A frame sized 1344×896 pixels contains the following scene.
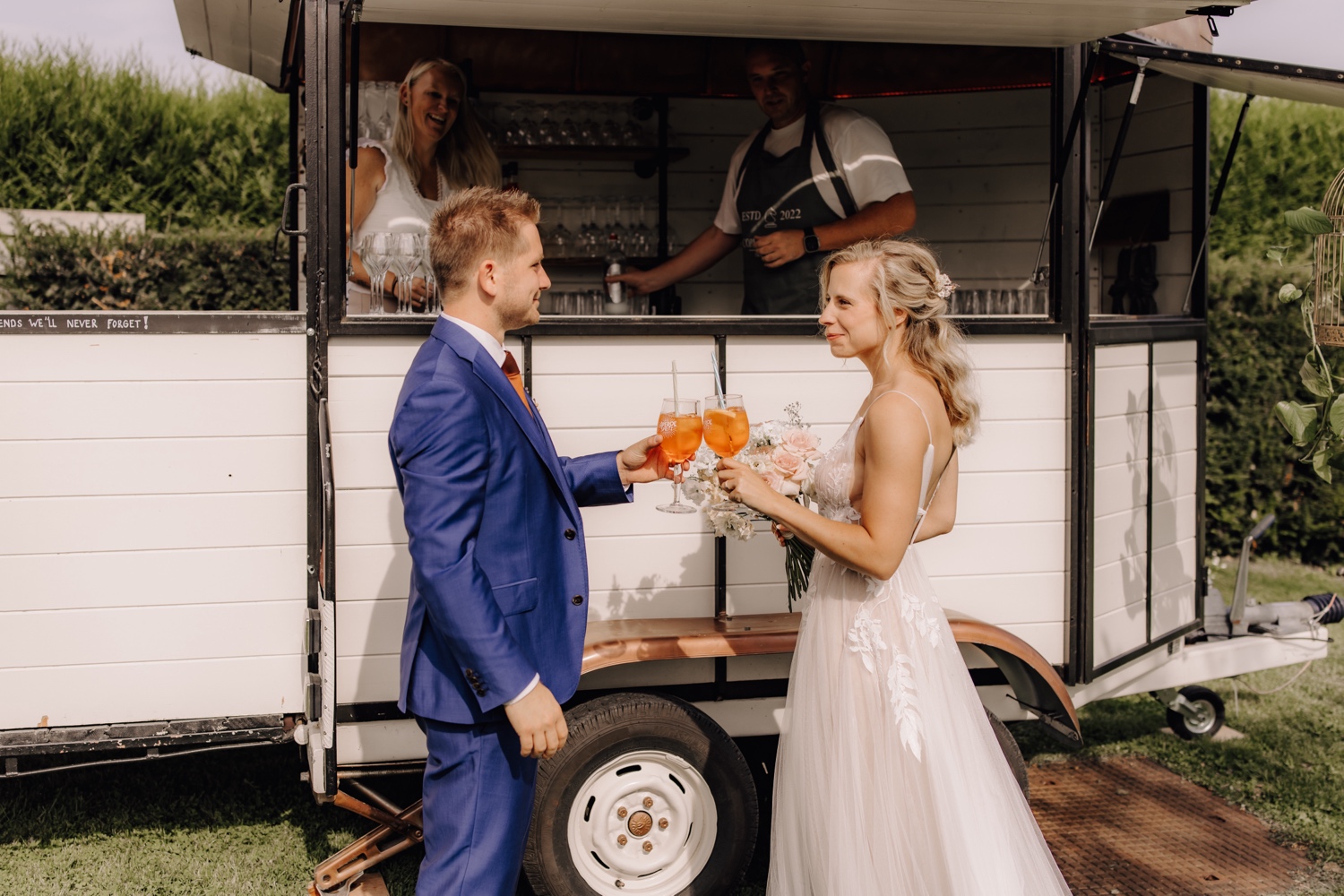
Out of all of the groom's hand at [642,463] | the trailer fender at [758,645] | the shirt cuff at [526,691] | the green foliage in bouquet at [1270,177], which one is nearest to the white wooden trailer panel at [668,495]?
the trailer fender at [758,645]

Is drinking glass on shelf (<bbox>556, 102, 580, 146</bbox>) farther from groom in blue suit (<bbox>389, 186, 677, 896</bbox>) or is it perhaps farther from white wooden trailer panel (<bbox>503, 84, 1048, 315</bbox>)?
groom in blue suit (<bbox>389, 186, 677, 896</bbox>)

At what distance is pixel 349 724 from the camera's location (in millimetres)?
3309

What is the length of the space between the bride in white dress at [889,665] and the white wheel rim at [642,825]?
45cm

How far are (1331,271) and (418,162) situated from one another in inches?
119

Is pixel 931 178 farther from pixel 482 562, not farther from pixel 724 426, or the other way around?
pixel 482 562

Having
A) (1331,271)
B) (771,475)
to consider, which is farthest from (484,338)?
(1331,271)

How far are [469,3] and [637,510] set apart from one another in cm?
148

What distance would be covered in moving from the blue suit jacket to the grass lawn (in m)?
1.39

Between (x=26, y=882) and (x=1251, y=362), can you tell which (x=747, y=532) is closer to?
(x=26, y=882)

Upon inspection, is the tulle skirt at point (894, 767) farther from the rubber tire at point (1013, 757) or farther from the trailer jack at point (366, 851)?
the trailer jack at point (366, 851)

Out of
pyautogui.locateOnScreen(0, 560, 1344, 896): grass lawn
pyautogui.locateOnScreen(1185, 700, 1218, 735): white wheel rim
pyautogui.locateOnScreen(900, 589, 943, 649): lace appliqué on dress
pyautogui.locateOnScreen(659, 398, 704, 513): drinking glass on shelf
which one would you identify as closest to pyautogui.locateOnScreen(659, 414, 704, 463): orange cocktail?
pyautogui.locateOnScreen(659, 398, 704, 513): drinking glass on shelf

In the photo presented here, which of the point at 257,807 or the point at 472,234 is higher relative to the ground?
the point at 472,234

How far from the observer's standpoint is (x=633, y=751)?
3127 millimetres

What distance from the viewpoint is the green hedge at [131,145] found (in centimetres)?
792
